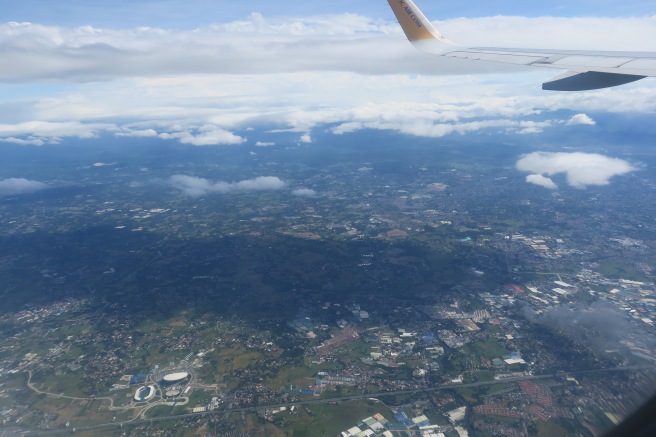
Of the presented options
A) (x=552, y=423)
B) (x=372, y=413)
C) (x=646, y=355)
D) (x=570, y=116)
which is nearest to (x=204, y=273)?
(x=372, y=413)

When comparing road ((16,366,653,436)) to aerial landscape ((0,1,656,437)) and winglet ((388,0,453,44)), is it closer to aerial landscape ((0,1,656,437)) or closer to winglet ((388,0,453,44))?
aerial landscape ((0,1,656,437))

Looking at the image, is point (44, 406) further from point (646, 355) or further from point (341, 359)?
point (646, 355)

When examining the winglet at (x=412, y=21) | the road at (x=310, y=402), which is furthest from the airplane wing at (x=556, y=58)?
the road at (x=310, y=402)

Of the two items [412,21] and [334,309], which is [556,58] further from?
[334,309]

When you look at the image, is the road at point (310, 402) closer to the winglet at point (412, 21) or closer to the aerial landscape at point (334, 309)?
the aerial landscape at point (334, 309)

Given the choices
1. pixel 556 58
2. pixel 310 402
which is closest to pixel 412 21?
pixel 556 58

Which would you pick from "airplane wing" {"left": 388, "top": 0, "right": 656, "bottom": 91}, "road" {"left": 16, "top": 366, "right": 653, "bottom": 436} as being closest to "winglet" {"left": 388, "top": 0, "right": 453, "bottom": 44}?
"airplane wing" {"left": 388, "top": 0, "right": 656, "bottom": 91}

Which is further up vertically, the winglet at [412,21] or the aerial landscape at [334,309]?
the winglet at [412,21]

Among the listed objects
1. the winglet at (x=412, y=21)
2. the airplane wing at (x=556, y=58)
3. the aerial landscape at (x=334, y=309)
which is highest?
the winglet at (x=412, y=21)
